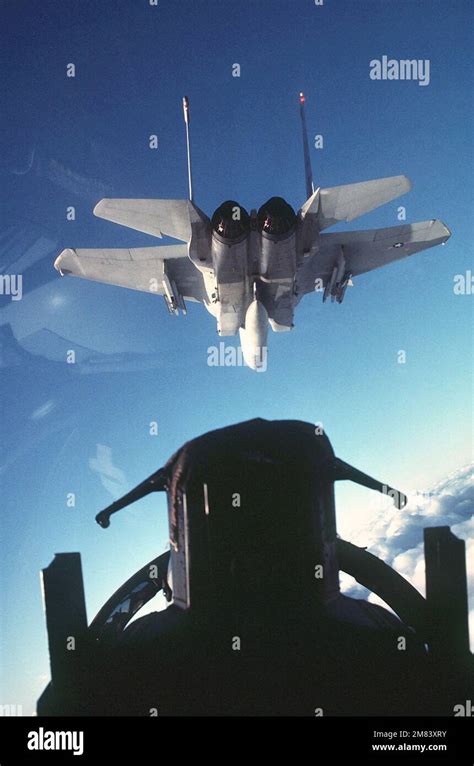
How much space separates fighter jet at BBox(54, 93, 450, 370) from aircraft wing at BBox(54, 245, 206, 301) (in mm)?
24

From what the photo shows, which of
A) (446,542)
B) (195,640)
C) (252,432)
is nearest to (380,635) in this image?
(446,542)

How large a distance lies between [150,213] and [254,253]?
6.93 ft

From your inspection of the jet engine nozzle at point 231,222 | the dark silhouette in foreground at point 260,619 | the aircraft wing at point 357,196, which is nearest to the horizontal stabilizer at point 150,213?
the jet engine nozzle at point 231,222

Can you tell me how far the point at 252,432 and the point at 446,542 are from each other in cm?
196

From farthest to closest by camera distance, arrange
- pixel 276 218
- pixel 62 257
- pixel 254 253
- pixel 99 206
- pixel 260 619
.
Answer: pixel 62 257, pixel 254 253, pixel 276 218, pixel 99 206, pixel 260 619

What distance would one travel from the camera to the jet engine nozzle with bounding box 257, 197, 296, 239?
712cm

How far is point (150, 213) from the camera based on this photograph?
7.02 m

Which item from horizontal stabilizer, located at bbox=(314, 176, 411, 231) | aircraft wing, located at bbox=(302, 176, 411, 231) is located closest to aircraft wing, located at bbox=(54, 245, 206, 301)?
aircraft wing, located at bbox=(302, 176, 411, 231)

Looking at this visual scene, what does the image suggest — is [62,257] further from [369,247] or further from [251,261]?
[369,247]

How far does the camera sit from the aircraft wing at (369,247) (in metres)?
10.3

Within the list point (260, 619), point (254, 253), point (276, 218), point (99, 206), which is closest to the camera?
point (260, 619)

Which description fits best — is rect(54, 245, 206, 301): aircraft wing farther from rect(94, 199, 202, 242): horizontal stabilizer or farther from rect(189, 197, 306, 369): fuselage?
rect(94, 199, 202, 242): horizontal stabilizer

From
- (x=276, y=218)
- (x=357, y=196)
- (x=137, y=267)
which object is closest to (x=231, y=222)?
(x=276, y=218)
